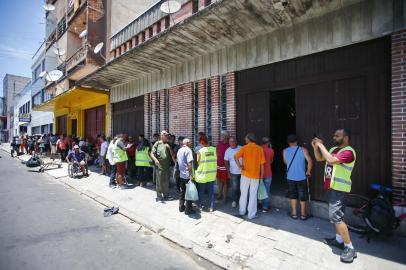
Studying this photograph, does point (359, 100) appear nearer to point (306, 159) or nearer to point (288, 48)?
point (306, 159)

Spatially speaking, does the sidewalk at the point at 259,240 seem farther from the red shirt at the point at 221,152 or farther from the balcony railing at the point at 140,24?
the balcony railing at the point at 140,24

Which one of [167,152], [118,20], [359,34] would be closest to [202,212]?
[167,152]

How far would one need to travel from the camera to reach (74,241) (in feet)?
14.9

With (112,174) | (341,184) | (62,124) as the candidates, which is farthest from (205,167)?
(62,124)

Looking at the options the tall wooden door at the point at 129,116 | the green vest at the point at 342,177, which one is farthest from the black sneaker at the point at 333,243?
the tall wooden door at the point at 129,116

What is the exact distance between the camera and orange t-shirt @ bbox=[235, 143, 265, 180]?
5492mm

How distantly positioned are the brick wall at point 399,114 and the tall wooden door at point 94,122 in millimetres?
14408

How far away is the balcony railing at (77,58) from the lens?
15008 mm

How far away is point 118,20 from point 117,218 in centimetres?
1292

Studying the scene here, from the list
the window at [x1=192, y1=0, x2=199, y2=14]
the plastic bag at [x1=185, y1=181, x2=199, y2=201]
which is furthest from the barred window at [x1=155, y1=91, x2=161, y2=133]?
the plastic bag at [x1=185, y1=181, x2=199, y2=201]

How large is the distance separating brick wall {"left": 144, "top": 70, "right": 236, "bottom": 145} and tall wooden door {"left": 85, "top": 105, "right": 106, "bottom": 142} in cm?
571

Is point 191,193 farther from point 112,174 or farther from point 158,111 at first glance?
point 158,111

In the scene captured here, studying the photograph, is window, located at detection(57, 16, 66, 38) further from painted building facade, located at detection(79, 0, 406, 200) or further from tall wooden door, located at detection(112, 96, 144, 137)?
painted building facade, located at detection(79, 0, 406, 200)

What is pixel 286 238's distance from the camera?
457cm
